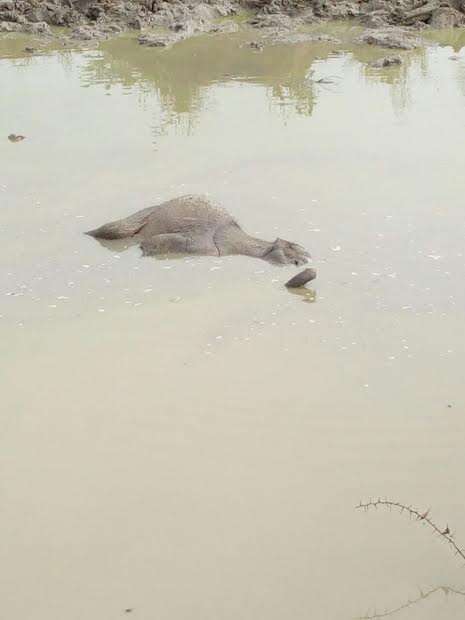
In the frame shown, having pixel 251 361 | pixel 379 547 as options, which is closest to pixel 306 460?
pixel 379 547

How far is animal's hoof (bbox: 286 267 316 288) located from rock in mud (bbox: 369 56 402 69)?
5.54 m

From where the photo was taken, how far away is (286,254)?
5297 millimetres

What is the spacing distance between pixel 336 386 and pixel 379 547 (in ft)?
3.57

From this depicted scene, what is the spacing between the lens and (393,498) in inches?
131

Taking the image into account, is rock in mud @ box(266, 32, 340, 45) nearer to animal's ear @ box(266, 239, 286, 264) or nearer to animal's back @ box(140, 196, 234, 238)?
animal's back @ box(140, 196, 234, 238)

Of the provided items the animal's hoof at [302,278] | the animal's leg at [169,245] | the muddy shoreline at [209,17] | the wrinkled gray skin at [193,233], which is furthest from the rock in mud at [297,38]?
the animal's hoof at [302,278]

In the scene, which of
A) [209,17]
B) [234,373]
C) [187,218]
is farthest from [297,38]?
[234,373]

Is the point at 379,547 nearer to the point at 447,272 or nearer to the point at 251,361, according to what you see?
the point at 251,361

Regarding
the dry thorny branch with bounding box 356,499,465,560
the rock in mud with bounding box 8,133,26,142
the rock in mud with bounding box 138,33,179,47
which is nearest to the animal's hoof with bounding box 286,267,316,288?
the dry thorny branch with bounding box 356,499,465,560

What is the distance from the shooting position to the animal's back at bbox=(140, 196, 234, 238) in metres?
5.57

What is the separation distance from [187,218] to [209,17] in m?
7.27

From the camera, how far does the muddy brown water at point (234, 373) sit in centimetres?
298

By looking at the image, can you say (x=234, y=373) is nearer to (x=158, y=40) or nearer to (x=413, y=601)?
(x=413, y=601)

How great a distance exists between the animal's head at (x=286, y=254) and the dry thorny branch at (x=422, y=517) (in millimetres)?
2200
